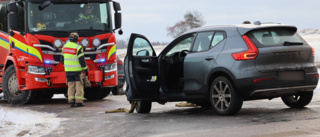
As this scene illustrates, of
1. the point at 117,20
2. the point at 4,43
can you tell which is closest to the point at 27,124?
the point at 117,20

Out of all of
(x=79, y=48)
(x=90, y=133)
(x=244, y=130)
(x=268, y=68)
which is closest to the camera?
(x=244, y=130)

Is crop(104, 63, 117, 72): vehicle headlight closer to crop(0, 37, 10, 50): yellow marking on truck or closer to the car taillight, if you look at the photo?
crop(0, 37, 10, 50): yellow marking on truck

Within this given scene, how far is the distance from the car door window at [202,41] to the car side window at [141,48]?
1.08 meters

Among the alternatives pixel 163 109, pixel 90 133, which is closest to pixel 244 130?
pixel 90 133

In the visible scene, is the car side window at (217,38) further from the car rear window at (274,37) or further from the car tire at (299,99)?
the car tire at (299,99)

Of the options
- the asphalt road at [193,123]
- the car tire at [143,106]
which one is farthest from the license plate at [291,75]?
the car tire at [143,106]

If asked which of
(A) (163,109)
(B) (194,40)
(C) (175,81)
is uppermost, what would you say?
(B) (194,40)

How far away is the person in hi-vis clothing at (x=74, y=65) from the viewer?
14172 millimetres

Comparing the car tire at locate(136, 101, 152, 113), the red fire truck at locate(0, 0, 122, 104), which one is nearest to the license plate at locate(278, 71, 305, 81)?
the car tire at locate(136, 101, 152, 113)

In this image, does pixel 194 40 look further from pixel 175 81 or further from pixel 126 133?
pixel 126 133

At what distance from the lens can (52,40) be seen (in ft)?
48.4

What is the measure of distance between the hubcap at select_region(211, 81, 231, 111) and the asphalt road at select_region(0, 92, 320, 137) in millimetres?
212

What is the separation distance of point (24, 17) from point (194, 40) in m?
5.83

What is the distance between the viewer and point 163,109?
42.5 ft
